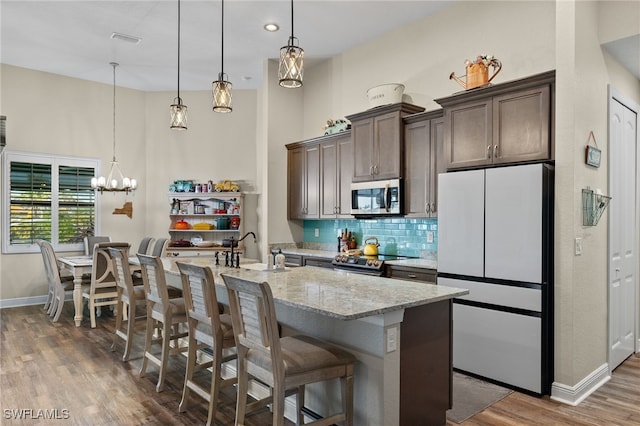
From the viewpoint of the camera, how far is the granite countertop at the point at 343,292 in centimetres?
215

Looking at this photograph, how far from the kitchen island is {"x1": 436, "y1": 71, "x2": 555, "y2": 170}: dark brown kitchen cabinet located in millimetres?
1511

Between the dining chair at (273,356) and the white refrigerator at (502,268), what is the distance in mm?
1635

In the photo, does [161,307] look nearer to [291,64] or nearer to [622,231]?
[291,64]

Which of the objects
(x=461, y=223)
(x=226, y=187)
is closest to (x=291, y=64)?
(x=461, y=223)

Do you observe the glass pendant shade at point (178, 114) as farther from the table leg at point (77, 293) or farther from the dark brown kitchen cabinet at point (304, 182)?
the table leg at point (77, 293)

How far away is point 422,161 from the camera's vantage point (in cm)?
450

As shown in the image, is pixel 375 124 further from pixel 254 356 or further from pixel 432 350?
pixel 254 356

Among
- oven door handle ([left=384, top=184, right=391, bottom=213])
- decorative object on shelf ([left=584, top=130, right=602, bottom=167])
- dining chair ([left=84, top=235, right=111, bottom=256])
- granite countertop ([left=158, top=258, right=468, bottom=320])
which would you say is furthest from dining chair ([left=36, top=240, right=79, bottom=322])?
decorative object on shelf ([left=584, top=130, right=602, bottom=167])

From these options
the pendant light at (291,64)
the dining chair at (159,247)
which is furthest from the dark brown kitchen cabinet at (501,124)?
the dining chair at (159,247)

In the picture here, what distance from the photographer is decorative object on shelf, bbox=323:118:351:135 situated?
18.2 ft

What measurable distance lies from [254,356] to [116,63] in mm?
5694

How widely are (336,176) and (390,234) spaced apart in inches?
40.7

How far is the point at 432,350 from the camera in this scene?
2.57m

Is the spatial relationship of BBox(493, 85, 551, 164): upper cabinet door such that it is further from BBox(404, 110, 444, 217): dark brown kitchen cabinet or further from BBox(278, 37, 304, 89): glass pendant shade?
BBox(278, 37, 304, 89): glass pendant shade
